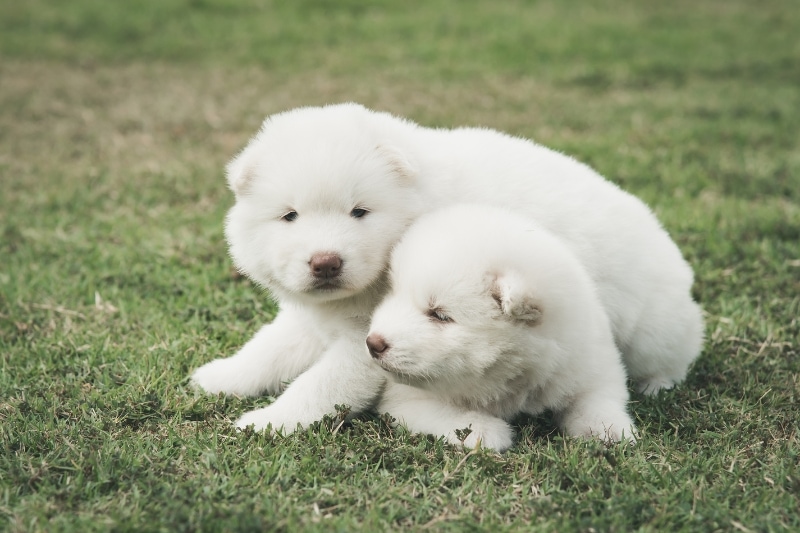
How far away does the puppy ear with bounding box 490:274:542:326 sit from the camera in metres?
3.20

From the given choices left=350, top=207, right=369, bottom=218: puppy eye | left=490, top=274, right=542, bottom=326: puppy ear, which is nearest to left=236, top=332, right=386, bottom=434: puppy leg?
left=350, top=207, right=369, bottom=218: puppy eye

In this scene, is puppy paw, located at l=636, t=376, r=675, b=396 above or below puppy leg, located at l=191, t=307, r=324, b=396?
below

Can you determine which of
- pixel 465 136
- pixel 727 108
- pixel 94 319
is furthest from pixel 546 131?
pixel 94 319

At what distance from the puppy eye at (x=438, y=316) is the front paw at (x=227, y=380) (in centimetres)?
122

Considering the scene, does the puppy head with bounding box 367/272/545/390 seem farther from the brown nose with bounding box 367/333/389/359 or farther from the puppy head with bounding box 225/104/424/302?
the puppy head with bounding box 225/104/424/302

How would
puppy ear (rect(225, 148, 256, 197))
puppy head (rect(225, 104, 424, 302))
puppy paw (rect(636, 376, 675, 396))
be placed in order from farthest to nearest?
puppy paw (rect(636, 376, 675, 396)) < puppy ear (rect(225, 148, 256, 197)) < puppy head (rect(225, 104, 424, 302))

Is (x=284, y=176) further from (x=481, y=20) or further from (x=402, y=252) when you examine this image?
(x=481, y=20)

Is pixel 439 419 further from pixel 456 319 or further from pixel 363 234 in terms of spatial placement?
pixel 363 234

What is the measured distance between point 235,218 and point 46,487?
4.53 ft

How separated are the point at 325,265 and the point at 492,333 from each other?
2.40ft

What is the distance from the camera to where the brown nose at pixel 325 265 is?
3.36 meters

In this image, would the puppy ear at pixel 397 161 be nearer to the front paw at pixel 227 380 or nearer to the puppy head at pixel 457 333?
the puppy head at pixel 457 333

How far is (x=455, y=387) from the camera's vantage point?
349 centimetres

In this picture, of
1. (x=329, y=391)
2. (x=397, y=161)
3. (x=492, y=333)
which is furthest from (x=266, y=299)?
(x=492, y=333)
